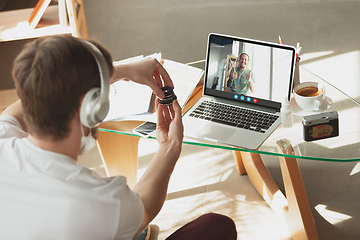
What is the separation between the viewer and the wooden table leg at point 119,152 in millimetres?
1893

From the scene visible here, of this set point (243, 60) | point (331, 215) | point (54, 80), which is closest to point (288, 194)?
point (331, 215)

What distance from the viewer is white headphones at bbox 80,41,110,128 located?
→ 3.01 feet

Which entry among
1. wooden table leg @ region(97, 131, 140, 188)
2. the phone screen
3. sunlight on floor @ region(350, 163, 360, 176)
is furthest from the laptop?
sunlight on floor @ region(350, 163, 360, 176)

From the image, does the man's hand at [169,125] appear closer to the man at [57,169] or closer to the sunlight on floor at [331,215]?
the man at [57,169]

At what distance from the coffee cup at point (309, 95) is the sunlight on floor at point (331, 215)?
2.07 feet

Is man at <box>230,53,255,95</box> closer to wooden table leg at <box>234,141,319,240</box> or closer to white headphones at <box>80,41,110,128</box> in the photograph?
wooden table leg at <box>234,141,319,240</box>

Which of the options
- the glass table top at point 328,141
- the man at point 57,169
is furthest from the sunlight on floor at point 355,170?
the man at point 57,169

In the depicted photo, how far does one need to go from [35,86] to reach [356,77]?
8.49 feet

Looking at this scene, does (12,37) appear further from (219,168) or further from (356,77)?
(356,77)

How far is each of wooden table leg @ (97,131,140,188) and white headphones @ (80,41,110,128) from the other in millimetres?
931

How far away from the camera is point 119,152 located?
1965 mm

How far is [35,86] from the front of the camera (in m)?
0.88

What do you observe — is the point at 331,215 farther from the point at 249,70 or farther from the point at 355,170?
the point at 249,70

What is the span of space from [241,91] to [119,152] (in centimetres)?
71
